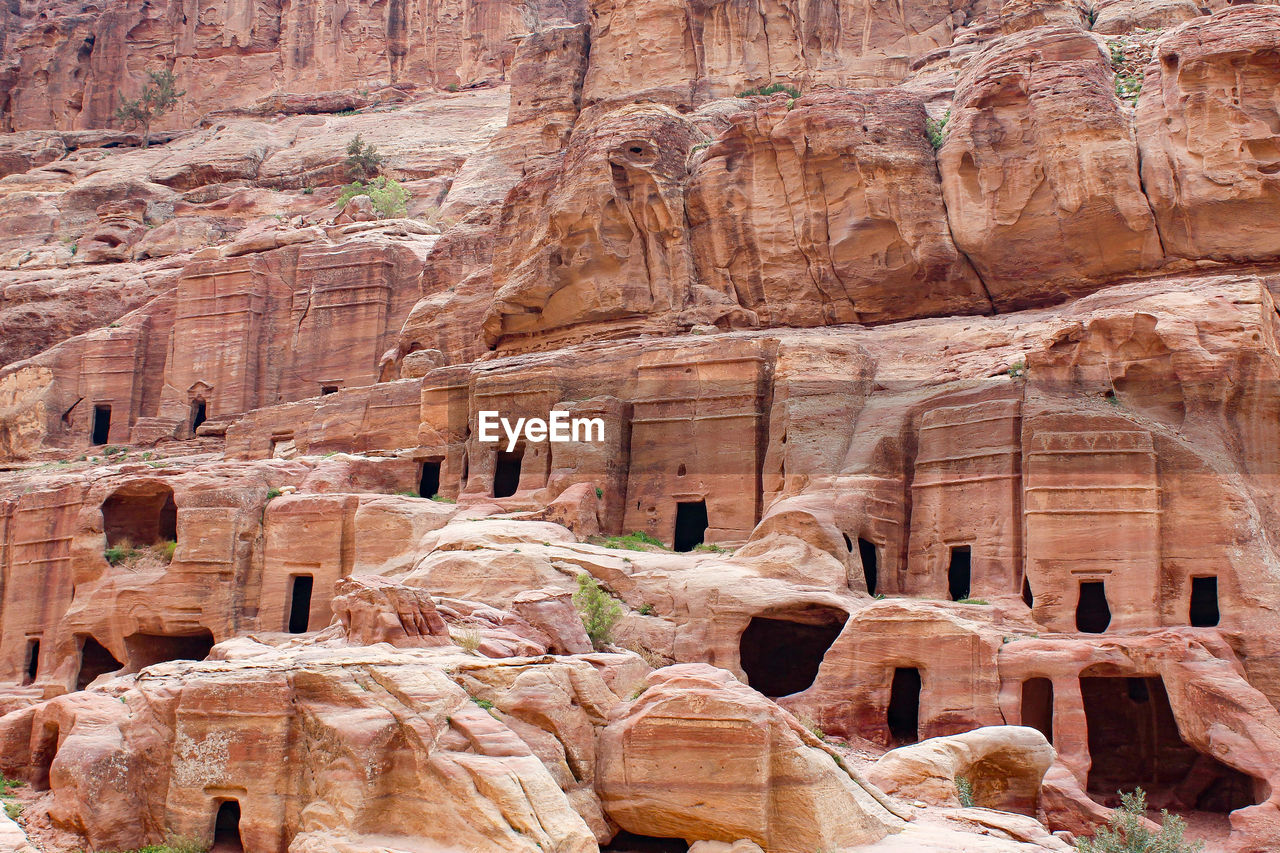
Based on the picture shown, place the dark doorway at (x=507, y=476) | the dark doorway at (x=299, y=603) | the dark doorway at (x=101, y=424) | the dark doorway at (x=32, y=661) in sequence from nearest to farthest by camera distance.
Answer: the dark doorway at (x=299, y=603), the dark doorway at (x=32, y=661), the dark doorway at (x=507, y=476), the dark doorway at (x=101, y=424)

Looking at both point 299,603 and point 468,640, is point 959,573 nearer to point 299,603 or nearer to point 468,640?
point 468,640

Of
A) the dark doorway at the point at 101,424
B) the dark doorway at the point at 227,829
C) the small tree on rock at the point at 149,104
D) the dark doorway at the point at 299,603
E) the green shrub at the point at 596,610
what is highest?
the small tree on rock at the point at 149,104

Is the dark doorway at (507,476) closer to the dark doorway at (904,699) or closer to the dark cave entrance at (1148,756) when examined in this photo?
the dark doorway at (904,699)

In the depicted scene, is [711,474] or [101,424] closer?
[711,474]

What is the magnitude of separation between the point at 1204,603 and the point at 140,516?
28.7 m

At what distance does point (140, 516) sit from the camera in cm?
3800

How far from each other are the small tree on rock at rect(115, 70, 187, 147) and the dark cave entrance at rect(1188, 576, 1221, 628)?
210 feet

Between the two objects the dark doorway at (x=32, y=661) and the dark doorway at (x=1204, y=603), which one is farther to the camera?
the dark doorway at (x=32, y=661)

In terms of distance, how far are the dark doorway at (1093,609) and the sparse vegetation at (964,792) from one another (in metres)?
8.10

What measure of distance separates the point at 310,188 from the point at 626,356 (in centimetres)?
3429

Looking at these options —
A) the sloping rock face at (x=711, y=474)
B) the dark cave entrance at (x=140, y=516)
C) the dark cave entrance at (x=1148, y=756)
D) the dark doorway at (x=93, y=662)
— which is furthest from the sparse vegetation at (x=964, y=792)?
the dark cave entrance at (x=140, y=516)

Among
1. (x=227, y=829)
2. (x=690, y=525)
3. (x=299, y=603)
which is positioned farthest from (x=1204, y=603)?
(x=299, y=603)

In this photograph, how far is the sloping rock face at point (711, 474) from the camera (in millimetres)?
18609

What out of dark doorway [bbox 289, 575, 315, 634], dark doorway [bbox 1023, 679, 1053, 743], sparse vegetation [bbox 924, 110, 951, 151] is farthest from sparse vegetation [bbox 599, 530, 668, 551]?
sparse vegetation [bbox 924, 110, 951, 151]
